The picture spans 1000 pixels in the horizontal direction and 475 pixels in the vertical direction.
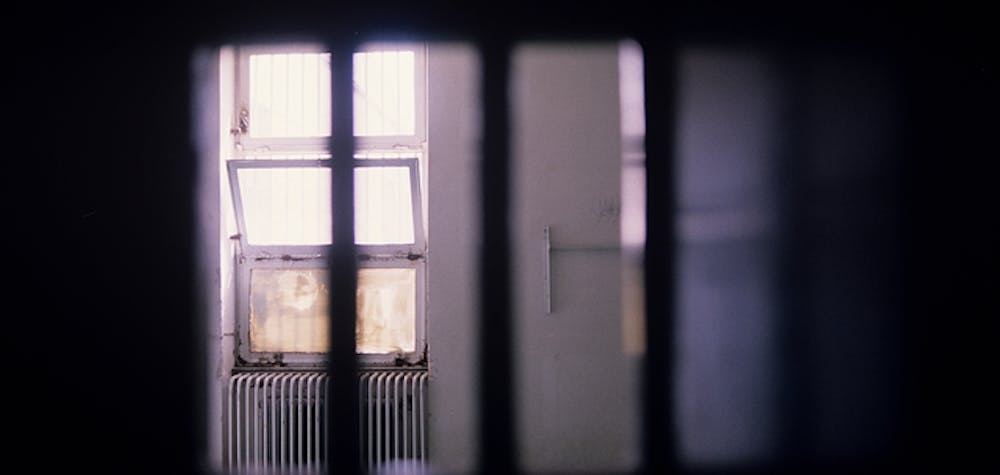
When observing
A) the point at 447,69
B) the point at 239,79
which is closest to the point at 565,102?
the point at 447,69

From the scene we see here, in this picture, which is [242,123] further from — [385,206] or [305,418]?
[305,418]

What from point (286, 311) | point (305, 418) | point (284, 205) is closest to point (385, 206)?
point (284, 205)

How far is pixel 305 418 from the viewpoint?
310 centimetres

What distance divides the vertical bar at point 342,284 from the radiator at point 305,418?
67.6 inches

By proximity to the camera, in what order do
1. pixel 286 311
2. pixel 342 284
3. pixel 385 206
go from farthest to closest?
1. pixel 286 311
2. pixel 385 206
3. pixel 342 284

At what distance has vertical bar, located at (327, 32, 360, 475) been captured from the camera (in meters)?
1.24

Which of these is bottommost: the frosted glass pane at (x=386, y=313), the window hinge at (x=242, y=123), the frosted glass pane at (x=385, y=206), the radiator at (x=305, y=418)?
the radiator at (x=305, y=418)

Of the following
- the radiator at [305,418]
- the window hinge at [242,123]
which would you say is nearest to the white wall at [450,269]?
the radiator at [305,418]

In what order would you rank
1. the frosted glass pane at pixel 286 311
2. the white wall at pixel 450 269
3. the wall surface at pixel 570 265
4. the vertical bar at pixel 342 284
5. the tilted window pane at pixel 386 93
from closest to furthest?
1. the vertical bar at pixel 342 284
2. the wall surface at pixel 570 265
3. the white wall at pixel 450 269
4. the tilted window pane at pixel 386 93
5. the frosted glass pane at pixel 286 311

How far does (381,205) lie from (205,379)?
72.5 inches

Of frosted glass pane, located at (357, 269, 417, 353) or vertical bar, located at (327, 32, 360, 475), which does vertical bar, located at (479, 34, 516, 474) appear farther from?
frosted glass pane, located at (357, 269, 417, 353)

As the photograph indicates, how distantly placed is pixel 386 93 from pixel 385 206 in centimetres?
59

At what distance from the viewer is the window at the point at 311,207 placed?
3088 millimetres

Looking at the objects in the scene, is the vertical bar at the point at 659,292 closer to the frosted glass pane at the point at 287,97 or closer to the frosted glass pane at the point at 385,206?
the frosted glass pane at the point at 385,206
